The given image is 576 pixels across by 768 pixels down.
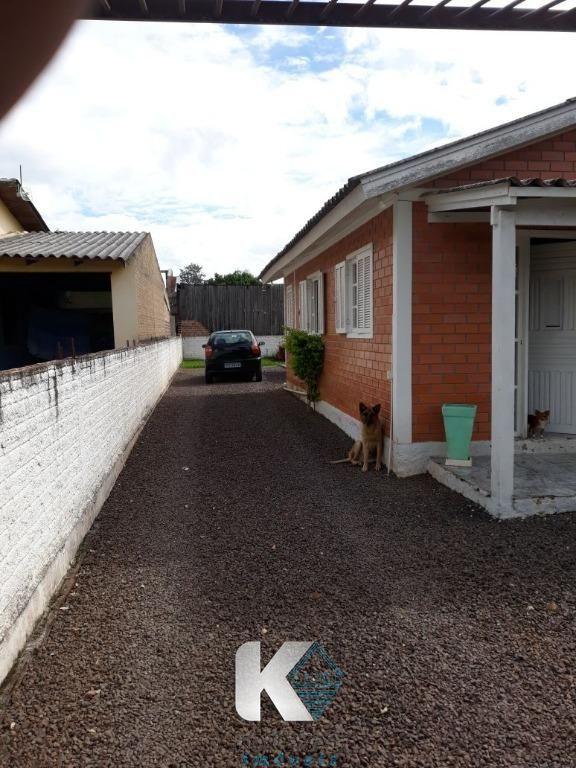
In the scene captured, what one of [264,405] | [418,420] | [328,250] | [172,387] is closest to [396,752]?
[418,420]

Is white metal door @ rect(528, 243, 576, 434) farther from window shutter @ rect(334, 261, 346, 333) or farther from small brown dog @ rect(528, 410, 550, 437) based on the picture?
window shutter @ rect(334, 261, 346, 333)

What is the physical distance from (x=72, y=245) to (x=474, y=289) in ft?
34.7

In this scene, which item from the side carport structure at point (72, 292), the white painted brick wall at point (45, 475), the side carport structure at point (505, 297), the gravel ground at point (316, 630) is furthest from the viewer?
the side carport structure at point (72, 292)

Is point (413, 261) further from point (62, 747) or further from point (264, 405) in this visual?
point (264, 405)

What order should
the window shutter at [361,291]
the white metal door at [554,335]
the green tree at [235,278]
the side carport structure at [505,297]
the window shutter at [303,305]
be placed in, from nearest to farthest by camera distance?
the side carport structure at [505,297]
the white metal door at [554,335]
the window shutter at [361,291]
the window shutter at [303,305]
the green tree at [235,278]

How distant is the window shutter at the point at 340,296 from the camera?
9453 mm

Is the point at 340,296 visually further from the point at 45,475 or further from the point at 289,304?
the point at 289,304

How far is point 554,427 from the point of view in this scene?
7441 mm

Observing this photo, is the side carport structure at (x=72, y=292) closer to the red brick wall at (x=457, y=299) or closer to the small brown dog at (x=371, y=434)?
the small brown dog at (x=371, y=434)

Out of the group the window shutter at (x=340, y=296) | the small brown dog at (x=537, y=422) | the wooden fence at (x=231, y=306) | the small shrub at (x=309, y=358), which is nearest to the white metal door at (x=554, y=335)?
the small brown dog at (x=537, y=422)

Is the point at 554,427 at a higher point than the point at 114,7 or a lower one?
lower

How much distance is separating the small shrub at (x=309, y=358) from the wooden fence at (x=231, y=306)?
54.8ft

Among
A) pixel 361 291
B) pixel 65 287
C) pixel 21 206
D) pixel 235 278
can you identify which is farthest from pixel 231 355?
pixel 235 278

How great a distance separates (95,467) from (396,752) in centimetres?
411
